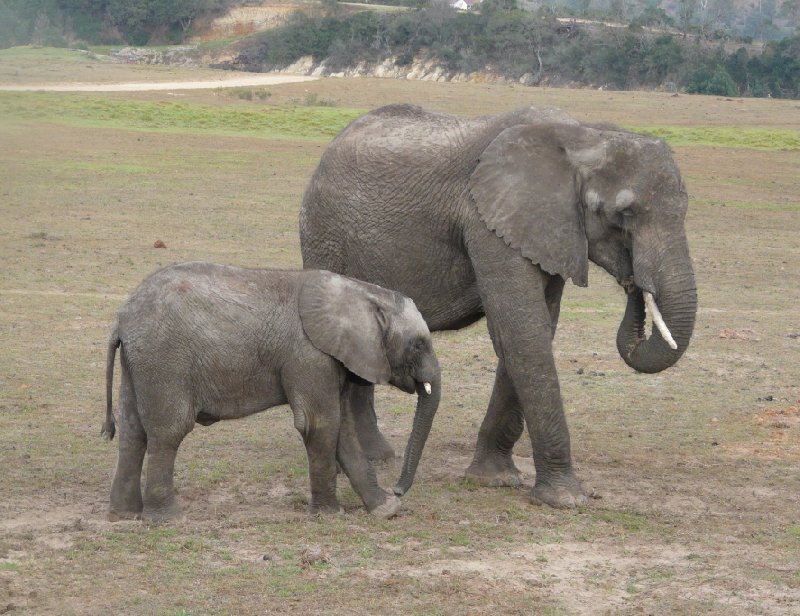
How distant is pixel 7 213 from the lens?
74.1 ft

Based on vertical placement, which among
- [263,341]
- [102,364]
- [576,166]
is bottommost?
[102,364]

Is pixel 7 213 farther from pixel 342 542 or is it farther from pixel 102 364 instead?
pixel 342 542

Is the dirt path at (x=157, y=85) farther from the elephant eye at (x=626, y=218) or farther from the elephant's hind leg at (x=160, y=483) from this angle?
the elephant eye at (x=626, y=218)

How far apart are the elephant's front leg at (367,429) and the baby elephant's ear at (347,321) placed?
1.81 metres

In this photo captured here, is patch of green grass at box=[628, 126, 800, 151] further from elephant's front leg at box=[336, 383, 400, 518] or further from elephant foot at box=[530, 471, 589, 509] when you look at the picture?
elephant's front leg at box=[336, 383, 400, 518]

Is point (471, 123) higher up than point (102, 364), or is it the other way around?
point (471, 123)

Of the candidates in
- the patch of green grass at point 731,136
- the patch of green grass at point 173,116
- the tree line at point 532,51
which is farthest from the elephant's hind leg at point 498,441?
the tree line at point 532,51

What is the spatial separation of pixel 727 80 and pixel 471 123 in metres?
50.8

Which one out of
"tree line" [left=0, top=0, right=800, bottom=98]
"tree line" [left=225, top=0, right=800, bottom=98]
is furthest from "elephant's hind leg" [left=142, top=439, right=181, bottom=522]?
"tree line" [left=225, top=0, right=800, bottom=98]

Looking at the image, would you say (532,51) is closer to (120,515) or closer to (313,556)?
(120,515)

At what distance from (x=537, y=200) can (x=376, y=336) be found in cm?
142

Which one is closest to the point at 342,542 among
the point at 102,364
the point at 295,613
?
the point at 295,613

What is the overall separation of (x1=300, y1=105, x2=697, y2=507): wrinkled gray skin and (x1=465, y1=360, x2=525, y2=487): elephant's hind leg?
0.03 ft

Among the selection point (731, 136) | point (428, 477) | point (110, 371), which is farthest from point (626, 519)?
point (731, 136)
